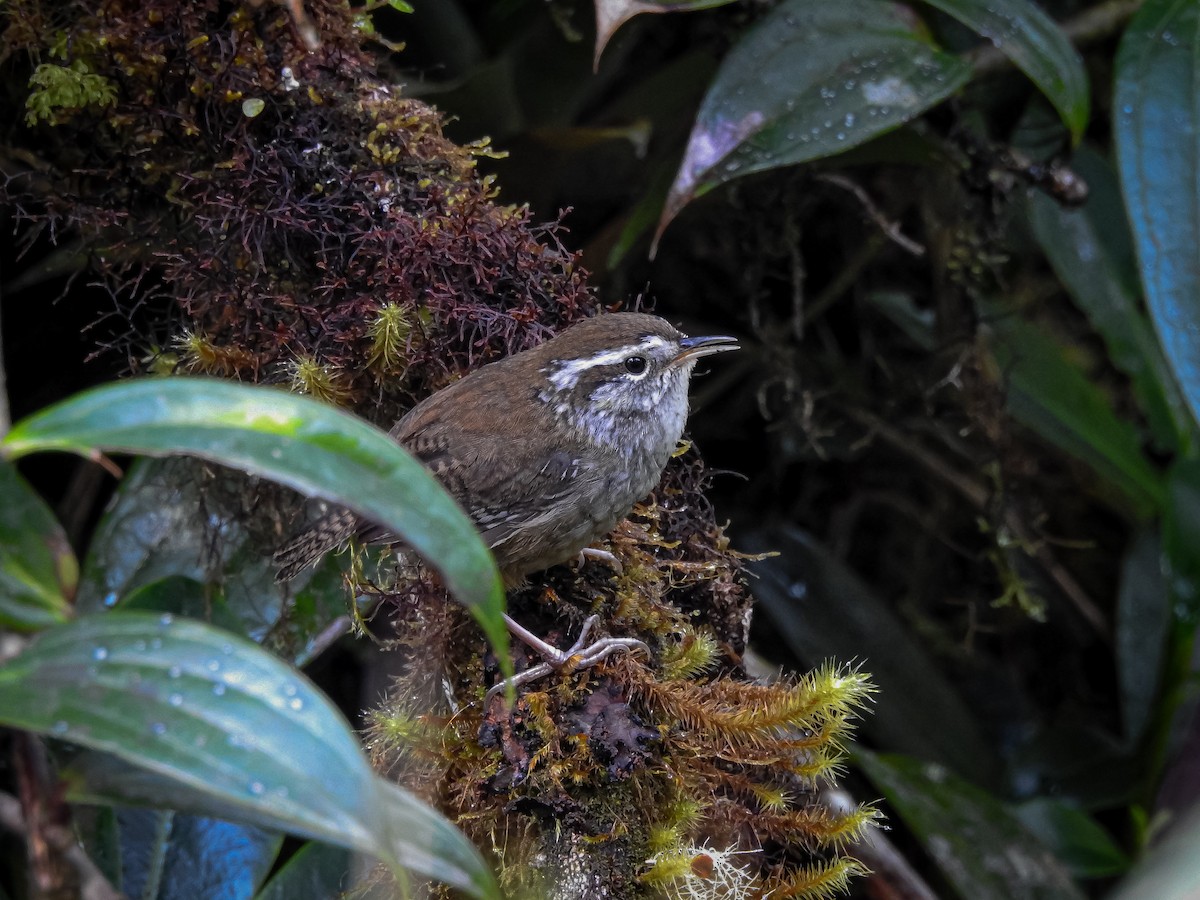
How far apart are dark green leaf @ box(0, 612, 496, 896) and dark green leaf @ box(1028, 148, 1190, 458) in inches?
115

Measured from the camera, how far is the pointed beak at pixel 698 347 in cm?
272

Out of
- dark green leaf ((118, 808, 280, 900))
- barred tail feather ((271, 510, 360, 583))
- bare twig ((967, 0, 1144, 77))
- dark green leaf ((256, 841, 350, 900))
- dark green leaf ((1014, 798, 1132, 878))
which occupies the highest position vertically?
bare twig ((967, 0, 1144, 77))

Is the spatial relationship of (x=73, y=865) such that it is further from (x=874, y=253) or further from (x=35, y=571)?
(x=874, y=253)

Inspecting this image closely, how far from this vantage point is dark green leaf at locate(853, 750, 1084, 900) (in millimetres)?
2990

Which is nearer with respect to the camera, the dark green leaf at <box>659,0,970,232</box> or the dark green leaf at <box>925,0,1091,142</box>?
the dark green leaf at <box>659,0,970,232</box>

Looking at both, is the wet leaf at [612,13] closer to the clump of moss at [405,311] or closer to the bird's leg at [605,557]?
the clump of moss at [405,311]

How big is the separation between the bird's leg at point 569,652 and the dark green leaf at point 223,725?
0.60 meters

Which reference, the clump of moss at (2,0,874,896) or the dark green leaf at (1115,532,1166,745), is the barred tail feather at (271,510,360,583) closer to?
the clump of moss at (2,0,874,896)

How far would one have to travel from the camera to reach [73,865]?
1.48 metres

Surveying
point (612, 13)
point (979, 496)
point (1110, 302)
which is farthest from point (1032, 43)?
point (979, 496)

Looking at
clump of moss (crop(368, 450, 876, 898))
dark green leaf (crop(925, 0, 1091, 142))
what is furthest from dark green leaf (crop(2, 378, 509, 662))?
dark green leaf (crop(925, 0, 1091, 142))

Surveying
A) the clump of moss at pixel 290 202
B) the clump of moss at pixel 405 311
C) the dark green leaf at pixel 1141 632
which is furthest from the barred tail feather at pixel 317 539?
the dark green leaf at pixel 1141 632

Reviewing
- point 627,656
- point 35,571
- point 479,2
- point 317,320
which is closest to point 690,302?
point 479,2

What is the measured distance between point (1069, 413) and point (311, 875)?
2687 mm
